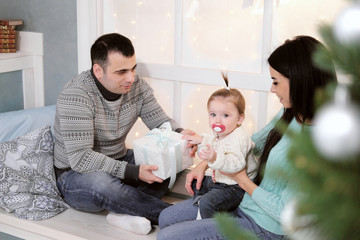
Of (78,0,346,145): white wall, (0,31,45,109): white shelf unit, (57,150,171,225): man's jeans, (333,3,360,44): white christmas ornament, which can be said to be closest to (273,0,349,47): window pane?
(78,0,346,145): white wall

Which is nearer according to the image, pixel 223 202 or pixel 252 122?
pixel 223 202

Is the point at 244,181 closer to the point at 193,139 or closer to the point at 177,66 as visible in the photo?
the point at 193,139

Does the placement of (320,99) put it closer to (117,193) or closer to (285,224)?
(285,224)

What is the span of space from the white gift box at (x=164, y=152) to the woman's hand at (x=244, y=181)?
1.19 ft

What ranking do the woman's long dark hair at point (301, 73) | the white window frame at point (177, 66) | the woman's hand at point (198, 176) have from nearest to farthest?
the woman's long dark hair at point (301, 73) → the woman's hand at point (198, 176) → the white window frame at point (177, 66)

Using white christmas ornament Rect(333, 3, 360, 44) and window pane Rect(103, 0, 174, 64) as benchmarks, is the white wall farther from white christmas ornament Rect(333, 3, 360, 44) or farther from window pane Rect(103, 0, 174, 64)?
white christmas ornament Rect(333, 3, 360, 44)

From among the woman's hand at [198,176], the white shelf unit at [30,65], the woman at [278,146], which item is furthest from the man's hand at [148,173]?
the white shelf unit at [30,65]

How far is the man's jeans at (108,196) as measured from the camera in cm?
213

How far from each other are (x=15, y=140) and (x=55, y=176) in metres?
0.26

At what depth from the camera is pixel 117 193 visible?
84.0 inches

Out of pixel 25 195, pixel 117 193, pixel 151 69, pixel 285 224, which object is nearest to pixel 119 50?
pixel 151 69

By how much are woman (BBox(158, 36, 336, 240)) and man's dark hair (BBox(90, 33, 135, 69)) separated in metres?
0.74

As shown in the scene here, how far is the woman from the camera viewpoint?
160 centimetres

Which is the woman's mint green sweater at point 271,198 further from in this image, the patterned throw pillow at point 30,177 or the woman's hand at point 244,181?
the patterned throw pillow at point 30,177
